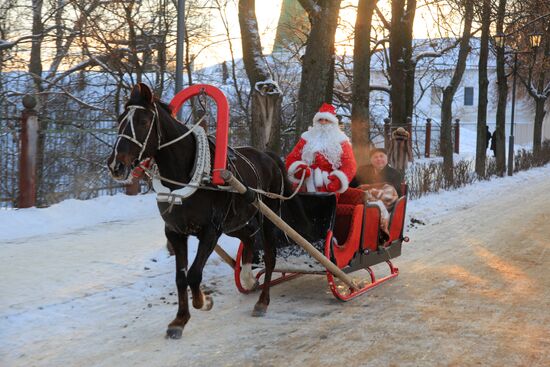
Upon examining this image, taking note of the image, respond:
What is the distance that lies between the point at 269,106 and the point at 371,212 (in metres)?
2.95

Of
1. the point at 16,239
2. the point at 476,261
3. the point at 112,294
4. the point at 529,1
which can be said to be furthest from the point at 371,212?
the point at 529,1

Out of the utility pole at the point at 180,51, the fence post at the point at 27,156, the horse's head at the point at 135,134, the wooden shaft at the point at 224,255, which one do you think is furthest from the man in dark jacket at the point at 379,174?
the fence post at the point at 27,156

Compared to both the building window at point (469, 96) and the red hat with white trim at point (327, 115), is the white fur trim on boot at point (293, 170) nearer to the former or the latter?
the red hat with white trim at point (327, 115)

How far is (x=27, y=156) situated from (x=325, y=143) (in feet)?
20.1

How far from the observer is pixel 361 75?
12.9 m

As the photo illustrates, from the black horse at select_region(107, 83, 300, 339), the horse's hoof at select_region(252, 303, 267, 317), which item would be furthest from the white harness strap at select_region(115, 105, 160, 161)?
the horse's hoof at select_region(252, 303, 267, 317)

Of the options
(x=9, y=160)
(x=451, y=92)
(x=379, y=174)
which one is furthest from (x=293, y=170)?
(x=451, y=92)

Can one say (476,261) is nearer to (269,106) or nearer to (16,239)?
A: (269,106)

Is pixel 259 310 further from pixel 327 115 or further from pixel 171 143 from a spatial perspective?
pixel 327 115

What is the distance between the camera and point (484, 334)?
539cm

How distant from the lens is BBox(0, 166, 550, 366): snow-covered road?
192 inches

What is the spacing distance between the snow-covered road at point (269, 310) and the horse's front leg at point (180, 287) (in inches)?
4.9

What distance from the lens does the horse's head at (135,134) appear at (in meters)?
4.68

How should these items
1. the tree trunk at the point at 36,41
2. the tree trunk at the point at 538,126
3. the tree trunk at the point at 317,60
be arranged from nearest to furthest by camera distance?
the tree trunk at the point at 317,60 → the tree trunk at the point at 36,41 → the tree trunk at the point at 538,126
